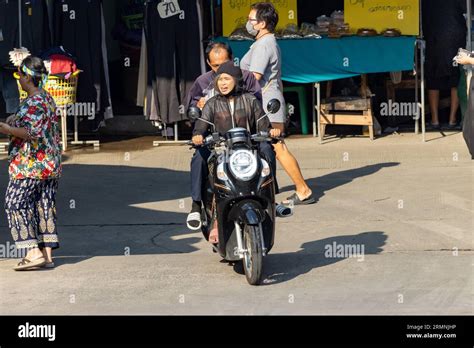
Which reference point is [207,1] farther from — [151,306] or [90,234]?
[151,306]

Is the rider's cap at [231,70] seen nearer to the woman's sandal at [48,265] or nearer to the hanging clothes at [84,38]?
the woman's sandal at [48,265]

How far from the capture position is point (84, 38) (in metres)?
14.6

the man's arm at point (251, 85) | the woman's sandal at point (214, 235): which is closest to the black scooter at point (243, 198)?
the woman's sandal at point (214, 235)

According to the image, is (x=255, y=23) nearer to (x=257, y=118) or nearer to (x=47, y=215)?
(x=257, y=118)

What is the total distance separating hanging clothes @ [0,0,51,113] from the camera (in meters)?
14.5

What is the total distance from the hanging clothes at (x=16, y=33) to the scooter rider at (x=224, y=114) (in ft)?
18.7

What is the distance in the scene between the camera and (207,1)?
14.9 metres

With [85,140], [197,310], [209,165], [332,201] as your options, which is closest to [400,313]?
[197,310]

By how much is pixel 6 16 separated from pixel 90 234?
4.98m

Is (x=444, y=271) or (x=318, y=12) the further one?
(x=318, y=12)

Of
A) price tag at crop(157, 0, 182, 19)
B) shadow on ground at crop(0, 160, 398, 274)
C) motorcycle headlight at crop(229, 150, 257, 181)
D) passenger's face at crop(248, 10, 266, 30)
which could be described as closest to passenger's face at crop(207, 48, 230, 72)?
passenger's face at crop(248, 10, 266, 30)

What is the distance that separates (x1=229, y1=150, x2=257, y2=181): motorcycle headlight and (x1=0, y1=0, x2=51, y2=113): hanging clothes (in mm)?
6444

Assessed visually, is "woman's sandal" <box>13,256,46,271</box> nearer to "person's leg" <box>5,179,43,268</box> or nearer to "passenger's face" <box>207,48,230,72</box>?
"person's leg" <box>5,179,43,268</box>

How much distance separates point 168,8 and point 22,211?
5919mm
